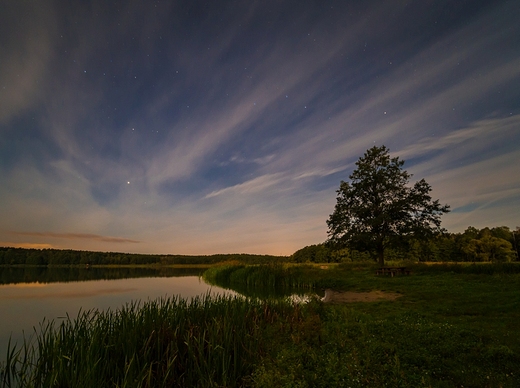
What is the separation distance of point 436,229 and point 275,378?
28299mm

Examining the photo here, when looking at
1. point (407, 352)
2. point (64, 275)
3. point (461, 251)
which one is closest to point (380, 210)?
point (407, 352)

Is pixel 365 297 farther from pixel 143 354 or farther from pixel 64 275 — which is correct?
pixel 64 275

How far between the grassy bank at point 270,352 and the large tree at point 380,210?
60.7 ft

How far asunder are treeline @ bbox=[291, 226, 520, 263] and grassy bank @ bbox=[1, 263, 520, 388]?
47.7 m

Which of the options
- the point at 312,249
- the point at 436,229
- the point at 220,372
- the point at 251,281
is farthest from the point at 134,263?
the point at 220,372

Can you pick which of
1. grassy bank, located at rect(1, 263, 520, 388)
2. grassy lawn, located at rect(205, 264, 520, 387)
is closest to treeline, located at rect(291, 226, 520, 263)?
grassy lawn, located at rect(205, 264, 520, 387)

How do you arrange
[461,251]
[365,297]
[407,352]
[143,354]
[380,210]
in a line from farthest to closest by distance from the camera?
[461,251]
[380,210]
[365,297]
[143,354]
[407,352]

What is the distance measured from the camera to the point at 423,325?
7461mm

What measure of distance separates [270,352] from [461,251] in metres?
90.9

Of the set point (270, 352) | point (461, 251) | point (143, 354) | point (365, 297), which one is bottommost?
point (365, 297)

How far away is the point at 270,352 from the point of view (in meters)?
6.48

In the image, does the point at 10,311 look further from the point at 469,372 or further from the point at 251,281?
the point at 469,372

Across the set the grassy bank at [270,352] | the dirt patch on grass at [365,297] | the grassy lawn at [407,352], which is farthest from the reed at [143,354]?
the dirt patch on grass at [365,297]

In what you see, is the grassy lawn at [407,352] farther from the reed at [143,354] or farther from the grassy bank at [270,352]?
the reed at [143,354]
